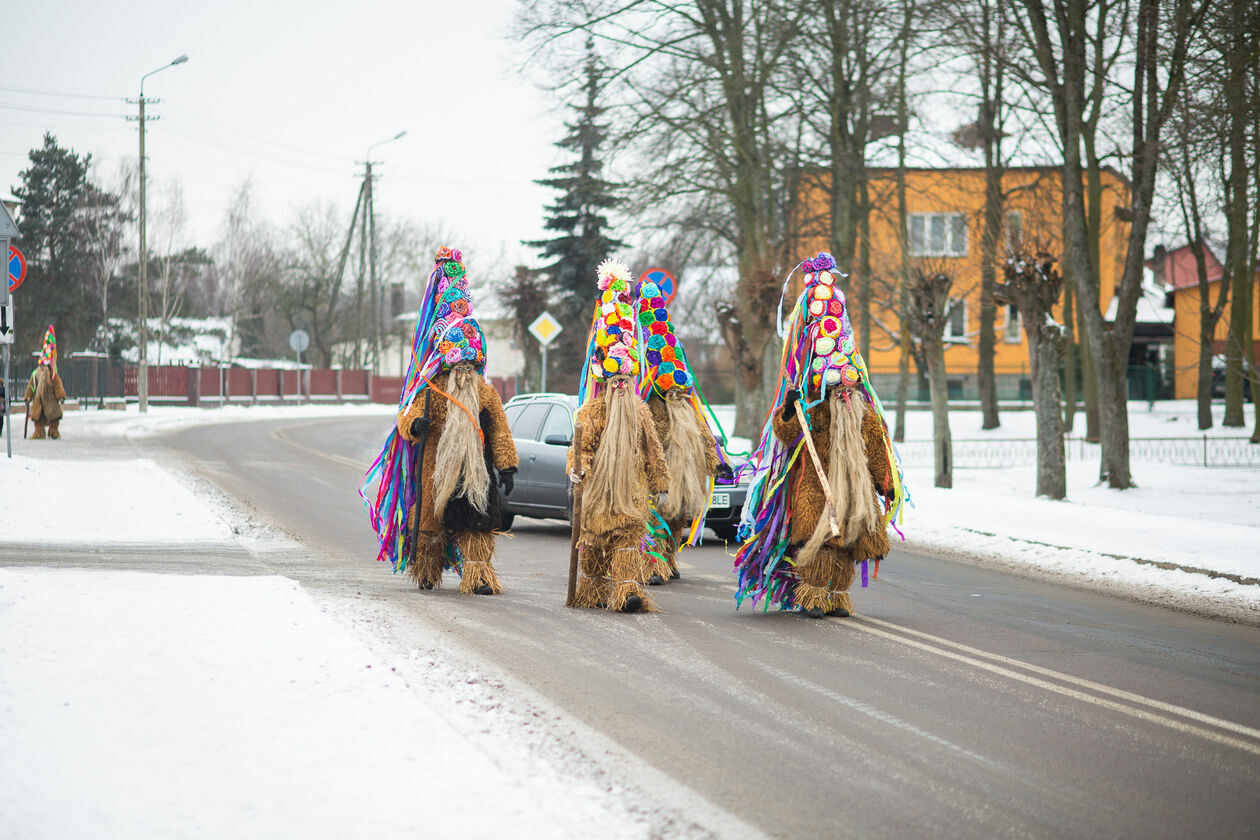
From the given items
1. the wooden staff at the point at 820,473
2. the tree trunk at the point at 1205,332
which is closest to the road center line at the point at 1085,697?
the wooden staff at the point at 820,473

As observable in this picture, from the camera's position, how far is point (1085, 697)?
593 centimetres

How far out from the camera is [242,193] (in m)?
61.6

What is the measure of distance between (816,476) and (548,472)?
18.3ft

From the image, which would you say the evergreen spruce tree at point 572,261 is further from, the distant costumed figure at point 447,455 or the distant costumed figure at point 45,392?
the distant costumed figure at point 447,455

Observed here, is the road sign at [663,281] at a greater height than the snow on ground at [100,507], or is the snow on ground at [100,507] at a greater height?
the road sign at [663,281]

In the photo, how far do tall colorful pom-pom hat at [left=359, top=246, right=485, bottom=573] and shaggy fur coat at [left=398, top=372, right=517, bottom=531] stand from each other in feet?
0.39

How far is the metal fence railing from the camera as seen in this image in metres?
27.0

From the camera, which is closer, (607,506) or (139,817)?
(139,817)

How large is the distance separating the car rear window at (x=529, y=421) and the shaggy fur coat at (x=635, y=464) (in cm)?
518

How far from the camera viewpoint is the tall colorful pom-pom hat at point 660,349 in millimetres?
10547

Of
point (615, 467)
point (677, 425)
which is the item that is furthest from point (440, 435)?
point (677, 425)

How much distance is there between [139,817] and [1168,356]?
181 ft

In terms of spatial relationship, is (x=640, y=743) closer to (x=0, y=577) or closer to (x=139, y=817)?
(x=139, y=817)

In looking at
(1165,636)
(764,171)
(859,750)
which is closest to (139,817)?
(859,750)
